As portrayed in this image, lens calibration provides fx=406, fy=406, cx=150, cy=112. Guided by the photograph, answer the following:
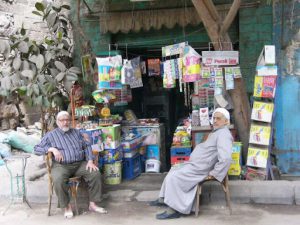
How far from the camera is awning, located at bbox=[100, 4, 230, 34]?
22.5ft

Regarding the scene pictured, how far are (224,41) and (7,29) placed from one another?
282 inches

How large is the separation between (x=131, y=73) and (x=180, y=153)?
4.96ft

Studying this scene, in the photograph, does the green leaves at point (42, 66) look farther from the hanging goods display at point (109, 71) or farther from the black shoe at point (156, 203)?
the black shoe at point (156, 203)

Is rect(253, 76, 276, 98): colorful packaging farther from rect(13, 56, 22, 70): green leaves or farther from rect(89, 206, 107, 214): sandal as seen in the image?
rect(13, 56, 22, 70): green leaves

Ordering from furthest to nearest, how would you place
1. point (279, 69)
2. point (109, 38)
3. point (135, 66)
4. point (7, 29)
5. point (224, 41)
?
point (7, 29), point (109, 38), point (135, 66), point (279, 69), point (224, 41)

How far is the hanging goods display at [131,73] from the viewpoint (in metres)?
6.41

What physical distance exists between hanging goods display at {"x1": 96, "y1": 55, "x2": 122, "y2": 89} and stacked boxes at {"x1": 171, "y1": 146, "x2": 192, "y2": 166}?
54.8 inches

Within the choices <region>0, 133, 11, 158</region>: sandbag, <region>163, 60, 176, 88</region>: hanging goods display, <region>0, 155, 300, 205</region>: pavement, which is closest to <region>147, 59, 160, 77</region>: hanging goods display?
<region>163, 60, 176, 88</region>: hanging goods display

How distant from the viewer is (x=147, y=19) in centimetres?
704

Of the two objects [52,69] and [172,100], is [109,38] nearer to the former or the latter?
[52,69]

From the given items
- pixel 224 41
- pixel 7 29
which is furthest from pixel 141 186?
pixel 7 29

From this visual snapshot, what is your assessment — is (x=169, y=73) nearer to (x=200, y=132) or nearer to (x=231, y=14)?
(x=200, y=132)

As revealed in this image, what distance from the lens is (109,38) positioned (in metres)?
7.44

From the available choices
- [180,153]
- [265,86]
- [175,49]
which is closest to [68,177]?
[180,153]
